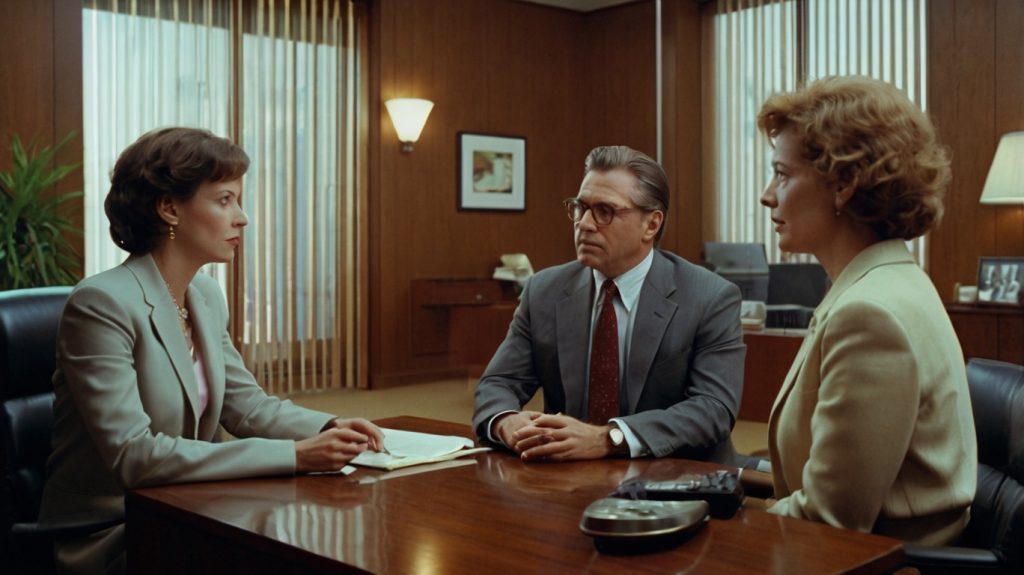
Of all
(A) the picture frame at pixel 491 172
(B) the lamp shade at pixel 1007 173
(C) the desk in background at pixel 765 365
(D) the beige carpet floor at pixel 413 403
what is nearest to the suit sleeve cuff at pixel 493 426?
(C) the desk in background at pixel 765 365

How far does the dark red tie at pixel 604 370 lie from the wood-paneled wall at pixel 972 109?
17.3 ft

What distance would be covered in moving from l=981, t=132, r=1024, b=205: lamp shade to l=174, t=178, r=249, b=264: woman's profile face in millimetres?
5294

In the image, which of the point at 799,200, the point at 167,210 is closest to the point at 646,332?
the point at 799,200

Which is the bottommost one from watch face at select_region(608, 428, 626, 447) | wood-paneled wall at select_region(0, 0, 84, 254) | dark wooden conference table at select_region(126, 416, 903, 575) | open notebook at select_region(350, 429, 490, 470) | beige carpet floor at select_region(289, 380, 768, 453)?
beige carpet floor at select_region(289, 380, 768, 453)

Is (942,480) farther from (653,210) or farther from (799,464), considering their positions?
(653,210)

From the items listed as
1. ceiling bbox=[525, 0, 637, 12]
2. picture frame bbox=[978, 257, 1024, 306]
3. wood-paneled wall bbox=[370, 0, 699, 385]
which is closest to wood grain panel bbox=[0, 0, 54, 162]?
wood-paneled wall bbox=[370, 0, 699, 385]

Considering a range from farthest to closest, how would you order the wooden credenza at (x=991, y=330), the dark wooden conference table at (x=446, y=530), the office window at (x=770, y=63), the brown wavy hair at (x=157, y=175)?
the office window at (x=770, y=63), the wooden credenza at (x=991, y=330), the brown wavy hair at (x=157, y=175), the dark wooden conference table at (x=446, y=530)

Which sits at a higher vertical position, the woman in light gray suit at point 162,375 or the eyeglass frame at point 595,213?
the eyeglass frame at point 595,213

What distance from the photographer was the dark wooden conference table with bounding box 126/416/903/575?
4.38ft

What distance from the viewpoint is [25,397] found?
2.26m

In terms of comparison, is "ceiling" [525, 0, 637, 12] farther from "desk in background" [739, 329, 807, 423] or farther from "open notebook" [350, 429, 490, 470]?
"open notebook" [350, 429, 490, 470]

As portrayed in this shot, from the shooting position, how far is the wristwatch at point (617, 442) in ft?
6.94

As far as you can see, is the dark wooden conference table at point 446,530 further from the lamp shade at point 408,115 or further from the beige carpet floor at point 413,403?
the lamp shade at point 408,115

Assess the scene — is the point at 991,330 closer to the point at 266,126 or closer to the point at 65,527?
the point at 266,126
